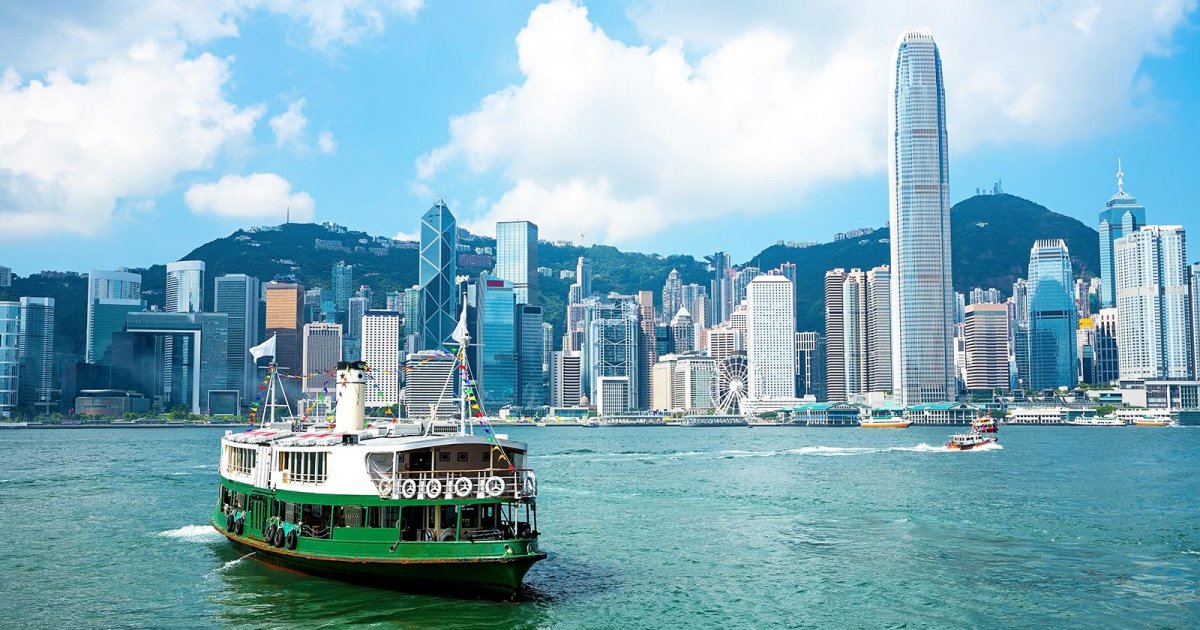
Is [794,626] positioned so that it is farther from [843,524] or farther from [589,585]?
[843,524]

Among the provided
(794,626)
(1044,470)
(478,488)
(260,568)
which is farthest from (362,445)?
(1044,470)

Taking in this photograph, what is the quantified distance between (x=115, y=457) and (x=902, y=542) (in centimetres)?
7858

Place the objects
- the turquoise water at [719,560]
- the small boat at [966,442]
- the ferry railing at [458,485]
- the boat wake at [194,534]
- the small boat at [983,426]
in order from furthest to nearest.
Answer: the small boat at [983,426]
the small boat at [966,442]
the boat wake at [194,534]
the turquoise water at [719,560]
the ferry railing at [458,485]

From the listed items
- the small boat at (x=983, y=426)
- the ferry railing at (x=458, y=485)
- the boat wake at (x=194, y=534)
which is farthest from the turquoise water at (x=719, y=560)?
the small boat at (x=983, y=426)

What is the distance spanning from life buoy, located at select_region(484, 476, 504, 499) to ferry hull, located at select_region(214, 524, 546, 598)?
1.80 m

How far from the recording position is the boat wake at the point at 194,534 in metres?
38.7

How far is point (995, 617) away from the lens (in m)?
26.6

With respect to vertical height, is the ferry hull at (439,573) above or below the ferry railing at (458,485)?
below

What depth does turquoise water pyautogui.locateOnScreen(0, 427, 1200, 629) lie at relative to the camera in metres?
26.8

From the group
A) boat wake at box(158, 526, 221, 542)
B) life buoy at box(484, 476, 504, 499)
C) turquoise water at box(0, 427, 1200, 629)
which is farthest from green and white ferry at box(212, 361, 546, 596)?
boat wake at box(158, 526, 221, 542)

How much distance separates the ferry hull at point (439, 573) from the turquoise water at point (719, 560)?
1.25 feet

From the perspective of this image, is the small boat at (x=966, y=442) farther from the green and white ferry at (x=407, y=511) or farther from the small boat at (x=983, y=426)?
the green and white ferry at (x=407, y=511)

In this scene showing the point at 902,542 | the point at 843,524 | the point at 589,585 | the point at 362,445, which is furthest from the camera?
the point at 843,524

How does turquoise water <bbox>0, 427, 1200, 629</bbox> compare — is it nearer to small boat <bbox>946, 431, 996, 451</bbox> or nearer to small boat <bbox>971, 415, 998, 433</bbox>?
small boat <bbox>946, 431, 996, 451</bbox>
